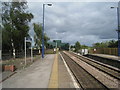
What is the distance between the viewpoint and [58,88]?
348 inches

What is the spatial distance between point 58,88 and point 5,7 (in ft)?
85.8

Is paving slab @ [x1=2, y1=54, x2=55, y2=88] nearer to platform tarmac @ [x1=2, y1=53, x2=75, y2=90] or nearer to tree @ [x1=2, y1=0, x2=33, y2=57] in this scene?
platform tarmac @ [x1=2, y1=53, x2=75, y2=90]

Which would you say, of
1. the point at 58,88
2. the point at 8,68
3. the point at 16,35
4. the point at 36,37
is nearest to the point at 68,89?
the point at 58,88

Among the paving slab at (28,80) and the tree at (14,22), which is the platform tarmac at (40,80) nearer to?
the paving slab at (28,80)

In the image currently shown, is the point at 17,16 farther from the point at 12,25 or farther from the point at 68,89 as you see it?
the point at 68,89

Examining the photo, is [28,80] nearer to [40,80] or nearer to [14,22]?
[40,80]

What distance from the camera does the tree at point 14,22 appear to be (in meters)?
31.0

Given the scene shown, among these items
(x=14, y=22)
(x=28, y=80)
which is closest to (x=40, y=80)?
(x=28, y=80)

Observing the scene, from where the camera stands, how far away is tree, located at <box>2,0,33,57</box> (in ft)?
102

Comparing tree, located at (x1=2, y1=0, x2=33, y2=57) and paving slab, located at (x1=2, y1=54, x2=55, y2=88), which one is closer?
paving slab, located at (x1=2, y1=54, x2=55, y2=88)

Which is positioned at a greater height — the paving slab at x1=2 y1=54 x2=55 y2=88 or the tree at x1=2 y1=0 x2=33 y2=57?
the tree at x1=2 y1=0 x2=33 y2=57

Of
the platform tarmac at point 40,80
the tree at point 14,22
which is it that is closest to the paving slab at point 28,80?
the platform tarmac at point 40,80

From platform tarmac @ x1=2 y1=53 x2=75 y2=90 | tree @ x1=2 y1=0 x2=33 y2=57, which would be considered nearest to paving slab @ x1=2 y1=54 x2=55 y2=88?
platform tarmac @ x1=2 y1=53 x2=75 y2=90

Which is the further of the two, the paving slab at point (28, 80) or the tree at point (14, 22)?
the tree at point (14, 22)
